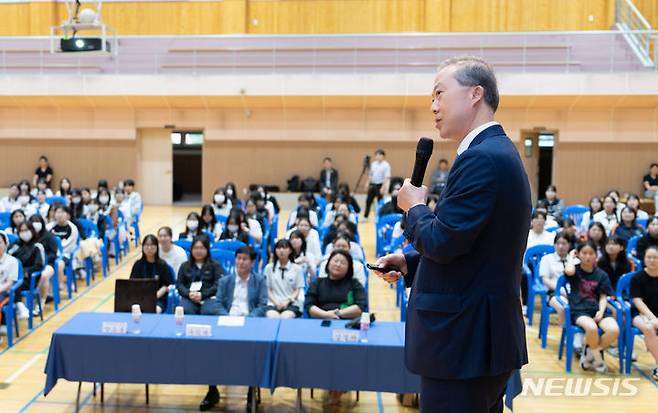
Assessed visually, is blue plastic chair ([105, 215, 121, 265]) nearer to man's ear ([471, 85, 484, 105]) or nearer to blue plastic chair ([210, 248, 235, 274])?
blue plastic chair ([210, 248, 235, 274])

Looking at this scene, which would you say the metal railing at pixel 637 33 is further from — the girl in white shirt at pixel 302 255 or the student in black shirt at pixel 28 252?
the student in black shirt at pixel 28 252

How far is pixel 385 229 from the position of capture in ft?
34.6

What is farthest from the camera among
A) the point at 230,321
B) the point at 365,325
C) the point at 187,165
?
the point at 187,165

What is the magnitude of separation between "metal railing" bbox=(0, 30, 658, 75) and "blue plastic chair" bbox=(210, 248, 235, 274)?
10516 mm

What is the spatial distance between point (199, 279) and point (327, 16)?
14684mm

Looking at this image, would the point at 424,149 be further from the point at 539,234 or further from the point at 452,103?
the point at 539,234

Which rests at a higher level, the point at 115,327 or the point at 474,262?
the point at 474,262

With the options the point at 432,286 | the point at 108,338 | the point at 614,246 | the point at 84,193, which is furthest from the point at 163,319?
the point at 84,193

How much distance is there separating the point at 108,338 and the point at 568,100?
15.0 m

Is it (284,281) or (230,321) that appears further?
(284,281)

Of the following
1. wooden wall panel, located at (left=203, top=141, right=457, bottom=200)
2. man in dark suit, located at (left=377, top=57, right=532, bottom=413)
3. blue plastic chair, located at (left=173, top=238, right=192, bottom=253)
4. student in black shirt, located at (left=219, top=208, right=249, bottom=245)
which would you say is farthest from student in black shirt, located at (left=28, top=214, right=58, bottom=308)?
wooden wall panel, located at (left=203, top=141, right=457, bottom=200)

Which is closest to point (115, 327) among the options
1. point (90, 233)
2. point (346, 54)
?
point (90, 233)

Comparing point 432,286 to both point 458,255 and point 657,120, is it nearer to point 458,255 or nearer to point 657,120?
point 458,255

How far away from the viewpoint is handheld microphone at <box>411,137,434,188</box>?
6.21ft
